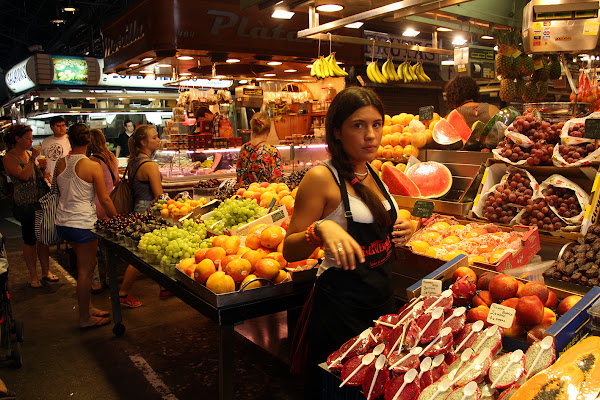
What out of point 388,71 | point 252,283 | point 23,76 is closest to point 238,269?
point 252,283

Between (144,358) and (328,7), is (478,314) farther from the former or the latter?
(328,7)

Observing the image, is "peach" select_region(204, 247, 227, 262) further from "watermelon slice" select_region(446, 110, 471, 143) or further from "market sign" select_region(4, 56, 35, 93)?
"market sign" select_region(4, 56, 35, 93)

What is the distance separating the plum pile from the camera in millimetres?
2096

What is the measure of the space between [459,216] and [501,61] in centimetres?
304

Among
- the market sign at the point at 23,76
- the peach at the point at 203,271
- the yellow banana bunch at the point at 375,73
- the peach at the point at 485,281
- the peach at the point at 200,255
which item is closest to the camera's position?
the peach at the point at 485,281

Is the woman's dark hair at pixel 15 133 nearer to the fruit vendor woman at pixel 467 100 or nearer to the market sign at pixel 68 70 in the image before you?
the fruit vendor woman at pixel 467 100

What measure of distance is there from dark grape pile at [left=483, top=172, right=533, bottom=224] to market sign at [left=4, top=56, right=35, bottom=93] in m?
13.4

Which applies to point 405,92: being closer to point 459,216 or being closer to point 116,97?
point 459,216

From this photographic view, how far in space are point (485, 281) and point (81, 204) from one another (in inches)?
147

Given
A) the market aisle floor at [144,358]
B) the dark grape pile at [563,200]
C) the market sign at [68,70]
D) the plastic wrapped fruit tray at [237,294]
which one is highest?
the market sign at [68,70]

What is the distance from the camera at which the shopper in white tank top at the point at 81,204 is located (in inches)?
173

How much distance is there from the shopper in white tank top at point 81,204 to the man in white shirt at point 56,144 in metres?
3.02

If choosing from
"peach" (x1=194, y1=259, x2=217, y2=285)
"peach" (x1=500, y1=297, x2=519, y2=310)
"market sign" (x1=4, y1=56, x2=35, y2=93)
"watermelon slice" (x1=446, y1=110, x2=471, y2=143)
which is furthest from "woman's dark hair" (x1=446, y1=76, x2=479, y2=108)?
"market sign" (x1=4, y1=56, x2=35, y2=93)

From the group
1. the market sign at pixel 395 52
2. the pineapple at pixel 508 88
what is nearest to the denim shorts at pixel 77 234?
the pineapple at pixel 508 88
